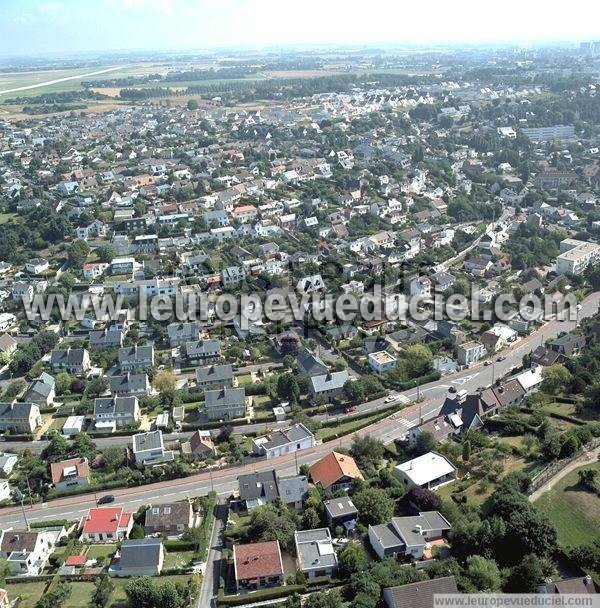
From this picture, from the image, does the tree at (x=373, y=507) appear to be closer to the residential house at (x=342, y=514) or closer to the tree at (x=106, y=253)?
the residential house at (x=342, y=514)

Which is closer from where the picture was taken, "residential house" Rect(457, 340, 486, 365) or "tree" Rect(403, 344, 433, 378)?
"tree" Rect(403, 344, 433, 378)

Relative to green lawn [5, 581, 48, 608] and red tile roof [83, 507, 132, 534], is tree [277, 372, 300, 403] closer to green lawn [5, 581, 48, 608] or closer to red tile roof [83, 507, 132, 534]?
red tile roof [83, 507, 132, 534]

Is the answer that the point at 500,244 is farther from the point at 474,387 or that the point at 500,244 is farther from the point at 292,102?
the point at 292,102

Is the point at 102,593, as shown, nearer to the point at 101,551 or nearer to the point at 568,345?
the point at 101,551

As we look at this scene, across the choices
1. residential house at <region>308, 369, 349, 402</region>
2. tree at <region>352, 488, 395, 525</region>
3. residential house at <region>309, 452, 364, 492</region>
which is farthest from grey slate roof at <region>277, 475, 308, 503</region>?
residential house at <region>308, 369, 349, 402</region>

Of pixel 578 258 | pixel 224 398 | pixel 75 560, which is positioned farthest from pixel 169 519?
pixel 578 258

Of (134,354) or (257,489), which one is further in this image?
(134,354)
